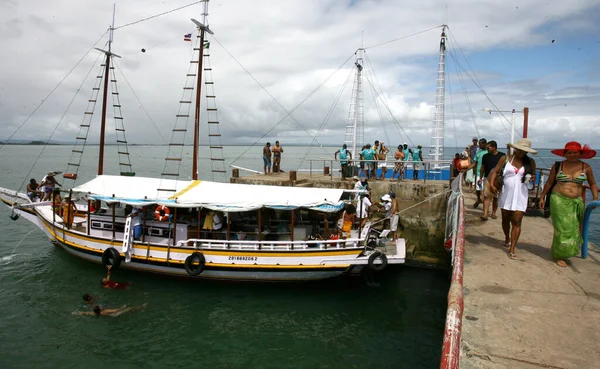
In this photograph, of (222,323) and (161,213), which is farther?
(161,213)

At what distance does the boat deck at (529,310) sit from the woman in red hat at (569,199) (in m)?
0.40

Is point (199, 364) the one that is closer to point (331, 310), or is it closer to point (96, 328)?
point (96, 328)

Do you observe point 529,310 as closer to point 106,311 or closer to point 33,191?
point 106,311

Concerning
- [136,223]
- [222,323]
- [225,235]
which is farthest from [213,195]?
[222,323]

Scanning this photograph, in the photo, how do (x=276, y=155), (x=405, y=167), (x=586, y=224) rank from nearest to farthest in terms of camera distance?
(x=586, y=224) < (x=405, y=167) < (x=276, y=155)

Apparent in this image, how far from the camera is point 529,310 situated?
15.4 ft

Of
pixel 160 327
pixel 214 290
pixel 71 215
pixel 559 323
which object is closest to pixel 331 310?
pixel 214 290

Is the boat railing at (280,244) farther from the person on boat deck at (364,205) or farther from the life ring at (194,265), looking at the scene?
the person on boat deck at (364,205)

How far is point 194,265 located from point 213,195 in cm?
249

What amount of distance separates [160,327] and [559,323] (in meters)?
9.43

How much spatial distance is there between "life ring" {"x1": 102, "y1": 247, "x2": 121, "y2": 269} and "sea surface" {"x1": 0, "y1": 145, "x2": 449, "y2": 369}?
73 centimetres

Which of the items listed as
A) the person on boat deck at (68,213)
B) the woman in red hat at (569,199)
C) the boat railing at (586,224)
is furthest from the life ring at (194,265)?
the boat railing at (586,224)

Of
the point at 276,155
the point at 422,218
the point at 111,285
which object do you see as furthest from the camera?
the point at 276,155

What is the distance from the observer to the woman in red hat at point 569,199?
6.04 m
